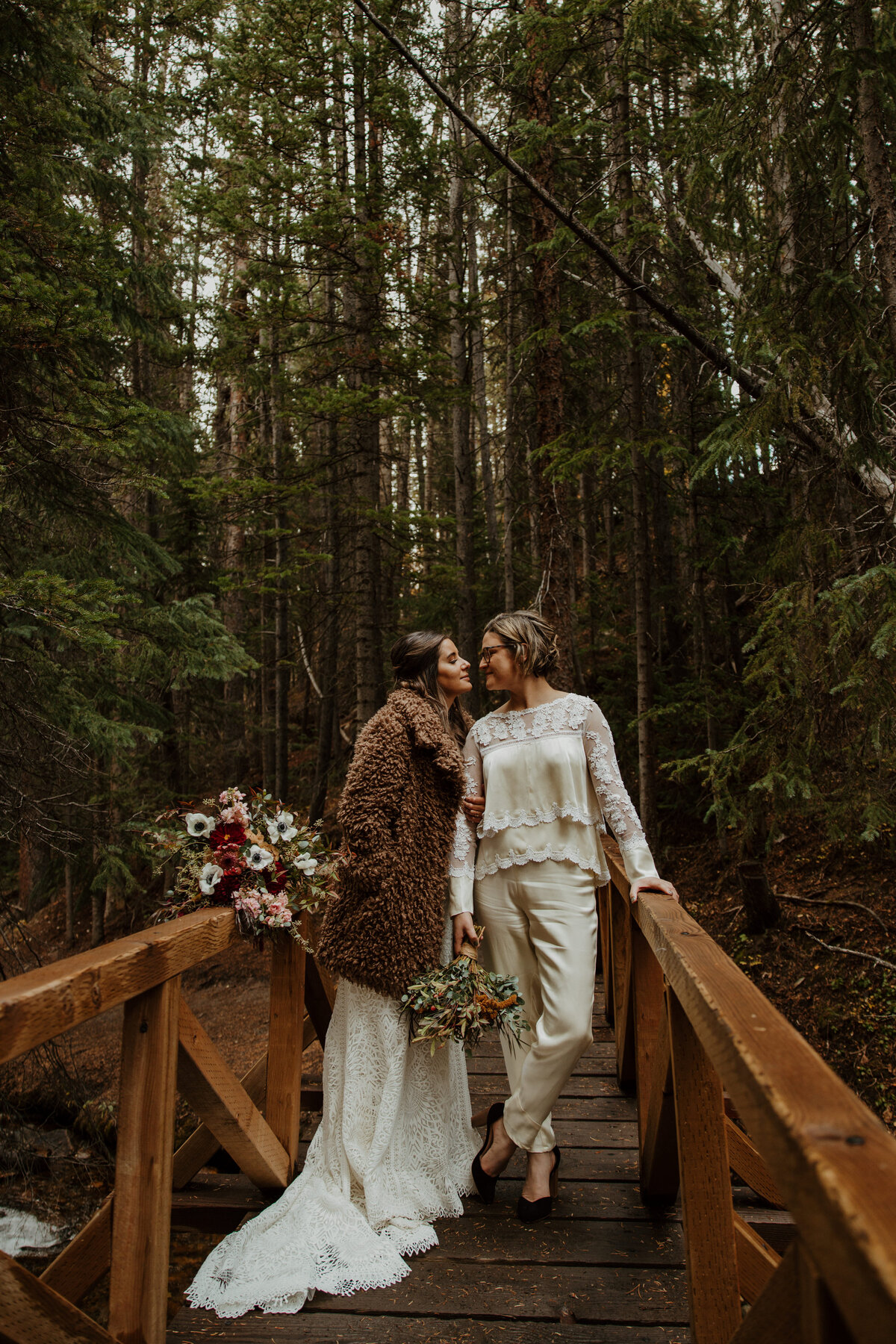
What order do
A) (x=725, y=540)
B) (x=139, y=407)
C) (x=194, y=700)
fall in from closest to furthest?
(x=139, y=407)
(x=725, y=540)
(x=194, y=700)

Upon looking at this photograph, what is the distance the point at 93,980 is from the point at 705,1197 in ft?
5.24

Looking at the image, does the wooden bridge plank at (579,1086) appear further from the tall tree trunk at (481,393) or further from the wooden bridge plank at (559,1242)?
the tall tree trunk at (481,393)

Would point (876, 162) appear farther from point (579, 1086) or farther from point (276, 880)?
point (579, 1086)

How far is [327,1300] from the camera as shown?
2.42m

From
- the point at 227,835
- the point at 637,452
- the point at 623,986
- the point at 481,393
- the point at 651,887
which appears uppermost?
the point at 481,393

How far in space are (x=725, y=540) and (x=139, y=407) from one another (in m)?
5.78

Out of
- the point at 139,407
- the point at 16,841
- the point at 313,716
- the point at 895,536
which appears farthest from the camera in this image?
the point at 313,716

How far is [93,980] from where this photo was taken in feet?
5.98

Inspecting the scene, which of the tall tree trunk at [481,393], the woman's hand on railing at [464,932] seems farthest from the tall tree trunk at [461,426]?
the woman's hand on railing at [464,932]

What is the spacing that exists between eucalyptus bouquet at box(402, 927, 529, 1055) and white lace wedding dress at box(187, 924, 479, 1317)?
7.2 inches

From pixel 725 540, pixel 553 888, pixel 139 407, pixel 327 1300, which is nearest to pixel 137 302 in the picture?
pixel 139 407

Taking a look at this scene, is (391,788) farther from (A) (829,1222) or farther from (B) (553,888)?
(A) (829,1222)

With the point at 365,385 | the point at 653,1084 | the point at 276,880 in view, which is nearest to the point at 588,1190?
the point at 653,1084

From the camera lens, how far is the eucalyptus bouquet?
2748 mm
